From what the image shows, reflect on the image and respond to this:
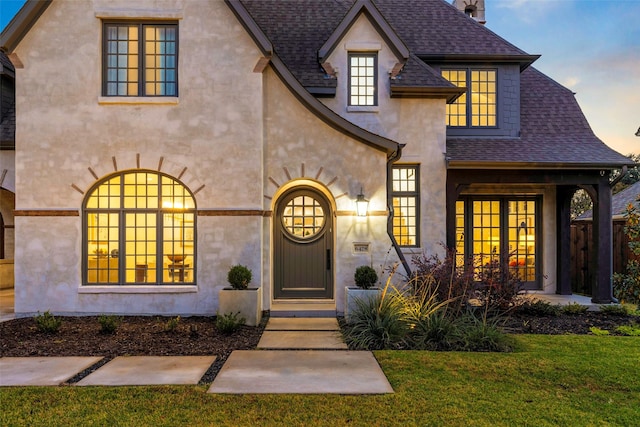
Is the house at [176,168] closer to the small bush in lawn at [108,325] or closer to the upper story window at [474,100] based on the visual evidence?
the small bush in lawn at [108,325]

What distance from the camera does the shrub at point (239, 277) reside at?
850 cm

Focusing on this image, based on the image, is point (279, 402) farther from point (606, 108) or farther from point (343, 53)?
point (606, 108)

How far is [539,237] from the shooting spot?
12.7 m

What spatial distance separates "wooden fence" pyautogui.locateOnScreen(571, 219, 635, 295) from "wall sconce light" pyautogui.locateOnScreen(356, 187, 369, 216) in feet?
27.1

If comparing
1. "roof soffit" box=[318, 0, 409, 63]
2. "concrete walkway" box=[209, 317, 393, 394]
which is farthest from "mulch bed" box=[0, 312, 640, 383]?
"roof soffit" box=[318, 0, 409, 63]

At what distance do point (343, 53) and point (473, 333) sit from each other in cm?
747

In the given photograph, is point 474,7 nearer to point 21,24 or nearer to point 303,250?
point 303,250

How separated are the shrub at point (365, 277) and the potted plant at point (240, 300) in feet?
6.68

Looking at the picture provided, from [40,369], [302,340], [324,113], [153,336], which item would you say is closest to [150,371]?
[40,369]

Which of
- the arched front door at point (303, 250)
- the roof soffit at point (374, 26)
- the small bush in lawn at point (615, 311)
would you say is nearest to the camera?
the small bush in lawn at point (615, 311)

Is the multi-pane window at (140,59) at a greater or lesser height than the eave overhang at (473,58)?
A: lesser

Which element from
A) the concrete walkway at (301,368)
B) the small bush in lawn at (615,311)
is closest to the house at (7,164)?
the concrete walkway at (301,368)

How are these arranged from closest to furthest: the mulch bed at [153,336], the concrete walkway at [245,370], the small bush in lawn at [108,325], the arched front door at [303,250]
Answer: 1. the concrete walkway at [245,370]
2. the mulch bed at [153,336]
3. the small bush in lawn at [108,325]
4. the arched front door at [303,250]

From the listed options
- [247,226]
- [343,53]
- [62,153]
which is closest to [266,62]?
[343,53]
